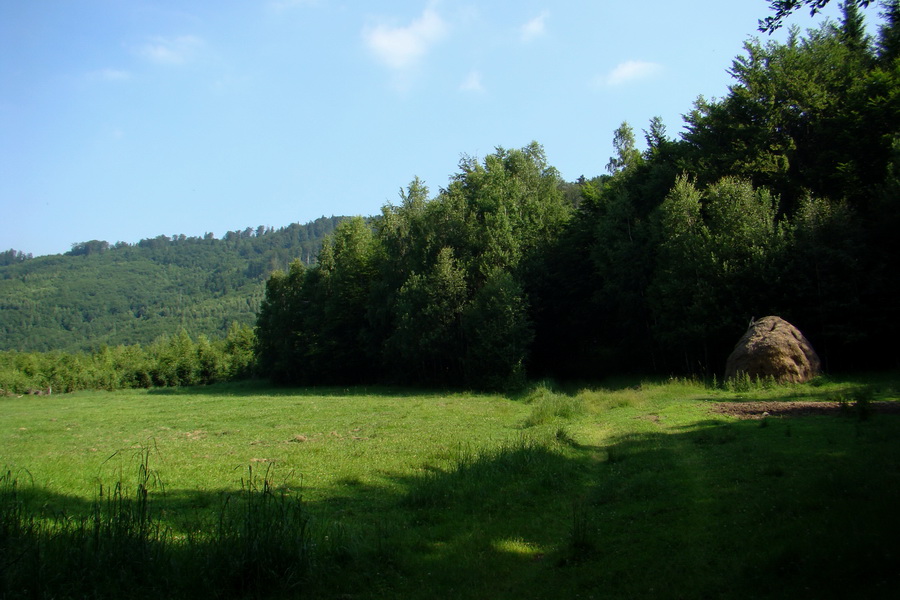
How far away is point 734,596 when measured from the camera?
5438mm

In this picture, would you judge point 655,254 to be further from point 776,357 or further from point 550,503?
point 550,503

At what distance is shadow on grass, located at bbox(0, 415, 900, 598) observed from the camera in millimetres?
5898

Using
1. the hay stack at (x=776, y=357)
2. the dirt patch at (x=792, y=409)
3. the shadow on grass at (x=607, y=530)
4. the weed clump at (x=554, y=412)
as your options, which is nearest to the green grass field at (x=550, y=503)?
the shadow on grass at (x=607, y=530)

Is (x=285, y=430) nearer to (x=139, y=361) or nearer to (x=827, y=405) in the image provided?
(x=827, y=405)

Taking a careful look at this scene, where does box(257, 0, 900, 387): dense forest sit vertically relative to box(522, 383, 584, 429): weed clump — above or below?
above

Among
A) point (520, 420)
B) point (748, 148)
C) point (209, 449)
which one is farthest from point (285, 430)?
point (748, 148)

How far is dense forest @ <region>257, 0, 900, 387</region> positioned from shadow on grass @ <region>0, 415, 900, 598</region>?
19159 mm

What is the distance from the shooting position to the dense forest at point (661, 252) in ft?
100

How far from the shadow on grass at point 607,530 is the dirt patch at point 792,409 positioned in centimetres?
229

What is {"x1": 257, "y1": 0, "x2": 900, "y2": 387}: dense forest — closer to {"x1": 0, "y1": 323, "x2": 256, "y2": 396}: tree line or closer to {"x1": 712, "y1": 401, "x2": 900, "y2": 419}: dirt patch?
{"x1": 712, "y1": 401, "x2": 900, "y2": 419}: dirt patch

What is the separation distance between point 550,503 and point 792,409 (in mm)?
10878

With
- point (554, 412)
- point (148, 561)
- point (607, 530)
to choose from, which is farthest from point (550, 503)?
point (554, 412)

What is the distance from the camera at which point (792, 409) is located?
16.7 m

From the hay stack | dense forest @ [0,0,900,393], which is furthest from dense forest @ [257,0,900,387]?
the hay stack
